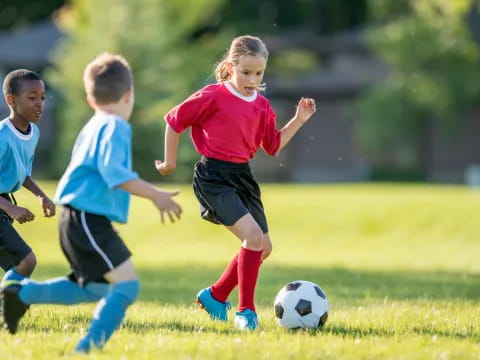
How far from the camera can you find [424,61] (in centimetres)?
3716

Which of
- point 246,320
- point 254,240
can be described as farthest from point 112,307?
point 254,240

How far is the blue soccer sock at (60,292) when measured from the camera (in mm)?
5480

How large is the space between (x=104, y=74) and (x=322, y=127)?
3663cm

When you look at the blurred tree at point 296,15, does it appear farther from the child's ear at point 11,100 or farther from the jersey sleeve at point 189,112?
the child's ear at point 11,100

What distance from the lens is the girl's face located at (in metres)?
6.68

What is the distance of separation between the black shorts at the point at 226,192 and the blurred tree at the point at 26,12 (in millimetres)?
45584

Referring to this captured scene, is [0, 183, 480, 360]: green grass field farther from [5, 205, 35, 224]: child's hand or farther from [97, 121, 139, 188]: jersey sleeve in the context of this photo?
[97, 121, 139, 188]: jersey sleeve

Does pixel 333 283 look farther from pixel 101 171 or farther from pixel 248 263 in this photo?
pixel 101 171

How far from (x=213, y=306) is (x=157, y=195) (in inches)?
87.1

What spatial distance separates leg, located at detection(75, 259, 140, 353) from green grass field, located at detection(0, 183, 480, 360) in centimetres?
11

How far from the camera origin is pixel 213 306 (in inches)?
279

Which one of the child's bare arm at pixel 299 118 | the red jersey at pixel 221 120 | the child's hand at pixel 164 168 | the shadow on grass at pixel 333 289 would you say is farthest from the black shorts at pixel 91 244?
the child's bare arm at pixel 299 118

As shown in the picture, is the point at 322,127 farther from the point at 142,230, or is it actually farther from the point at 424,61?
the point at 142,230

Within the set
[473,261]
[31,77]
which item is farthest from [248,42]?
[473,261]
